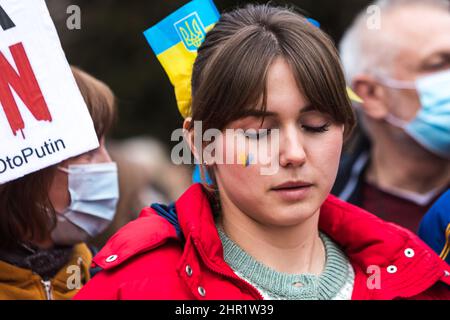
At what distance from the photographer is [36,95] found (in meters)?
3.02

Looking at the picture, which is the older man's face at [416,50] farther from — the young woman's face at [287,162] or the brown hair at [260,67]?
the young woman's face at [287,162]

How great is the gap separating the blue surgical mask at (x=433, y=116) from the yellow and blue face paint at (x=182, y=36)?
2103 mm

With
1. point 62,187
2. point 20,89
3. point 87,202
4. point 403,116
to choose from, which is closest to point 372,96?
point 403,116

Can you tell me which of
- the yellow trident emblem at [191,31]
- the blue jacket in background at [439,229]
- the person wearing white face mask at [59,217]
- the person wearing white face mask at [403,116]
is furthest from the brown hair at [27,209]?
the person wearing white face mask at [403,116]

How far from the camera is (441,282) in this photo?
3.01 meters

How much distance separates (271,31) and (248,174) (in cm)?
49

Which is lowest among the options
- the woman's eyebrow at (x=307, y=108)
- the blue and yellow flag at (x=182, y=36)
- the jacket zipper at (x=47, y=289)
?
the jacket zipper at (x=47, y=289)

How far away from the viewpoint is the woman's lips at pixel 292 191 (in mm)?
2777

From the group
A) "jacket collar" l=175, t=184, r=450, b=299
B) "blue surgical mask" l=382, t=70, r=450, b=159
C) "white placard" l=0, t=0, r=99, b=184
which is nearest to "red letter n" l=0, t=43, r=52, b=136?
"white placard" l=0, t=0, r=99, b=184

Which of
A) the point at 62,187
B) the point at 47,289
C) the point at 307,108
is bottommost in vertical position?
the point at 47,289

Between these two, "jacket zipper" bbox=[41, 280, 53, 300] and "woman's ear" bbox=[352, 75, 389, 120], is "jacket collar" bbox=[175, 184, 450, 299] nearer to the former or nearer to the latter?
"jacket zipper" bbox=[41, 280, 53, 300]

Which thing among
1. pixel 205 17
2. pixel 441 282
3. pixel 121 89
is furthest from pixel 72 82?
pixel 121 89

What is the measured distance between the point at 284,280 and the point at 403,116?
8.69 feet

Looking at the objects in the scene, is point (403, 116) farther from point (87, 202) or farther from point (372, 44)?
point (87, 202)
